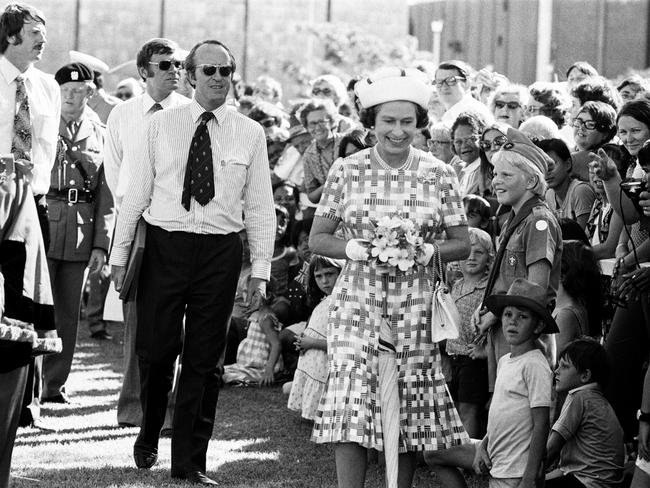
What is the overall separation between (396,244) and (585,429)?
1694 millimetres

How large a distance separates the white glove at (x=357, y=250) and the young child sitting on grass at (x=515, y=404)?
1001mm

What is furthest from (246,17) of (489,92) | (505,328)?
(505,328)

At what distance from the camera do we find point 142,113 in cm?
922

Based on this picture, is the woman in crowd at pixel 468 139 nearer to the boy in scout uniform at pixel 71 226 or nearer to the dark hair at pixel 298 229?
the dark hair at pixel 298 229

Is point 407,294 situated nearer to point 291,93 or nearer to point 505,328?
point 505,328

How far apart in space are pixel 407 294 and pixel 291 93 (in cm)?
2218

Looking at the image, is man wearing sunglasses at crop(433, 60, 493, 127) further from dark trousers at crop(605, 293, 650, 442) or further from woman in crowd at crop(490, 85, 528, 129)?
dark trousers at crop(605, 293, 650, 442)

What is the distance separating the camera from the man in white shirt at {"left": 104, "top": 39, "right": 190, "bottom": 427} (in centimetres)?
917

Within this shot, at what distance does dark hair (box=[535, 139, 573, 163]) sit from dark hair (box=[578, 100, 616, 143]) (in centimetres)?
44

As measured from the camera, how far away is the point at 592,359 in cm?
715

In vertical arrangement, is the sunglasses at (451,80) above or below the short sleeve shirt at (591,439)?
above

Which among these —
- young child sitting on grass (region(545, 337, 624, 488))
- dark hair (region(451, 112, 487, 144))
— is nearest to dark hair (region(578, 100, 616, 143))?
dark hair (region(451, 112, 487, 144))

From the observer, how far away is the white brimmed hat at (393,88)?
6578mm

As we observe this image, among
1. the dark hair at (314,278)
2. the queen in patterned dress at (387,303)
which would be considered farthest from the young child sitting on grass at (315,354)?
the queen in patterned dress at (387,303)
